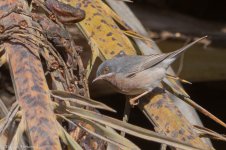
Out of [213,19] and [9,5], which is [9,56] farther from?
[213,19]

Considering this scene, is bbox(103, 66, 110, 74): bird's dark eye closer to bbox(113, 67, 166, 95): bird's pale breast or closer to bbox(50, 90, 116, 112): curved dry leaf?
bbox(113, 67, 166, 95): bird's pale breast

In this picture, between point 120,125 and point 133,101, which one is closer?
point 120,125

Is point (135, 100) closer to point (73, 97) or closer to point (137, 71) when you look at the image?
point (137, 71)

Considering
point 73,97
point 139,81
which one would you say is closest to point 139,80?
point 139,81

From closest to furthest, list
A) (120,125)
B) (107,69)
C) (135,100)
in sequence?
1. (120,125)
2. (135,100)
3. (107,69)

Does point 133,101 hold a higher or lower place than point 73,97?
lower

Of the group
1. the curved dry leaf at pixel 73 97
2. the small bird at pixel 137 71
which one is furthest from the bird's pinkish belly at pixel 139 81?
the curved dry leaf at pixel 73 97

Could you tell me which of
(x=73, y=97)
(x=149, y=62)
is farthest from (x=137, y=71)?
(x=73, y=97)

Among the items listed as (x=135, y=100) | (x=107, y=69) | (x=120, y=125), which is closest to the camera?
(x=120, y=125)

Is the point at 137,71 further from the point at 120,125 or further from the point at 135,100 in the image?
the point at 120,125
